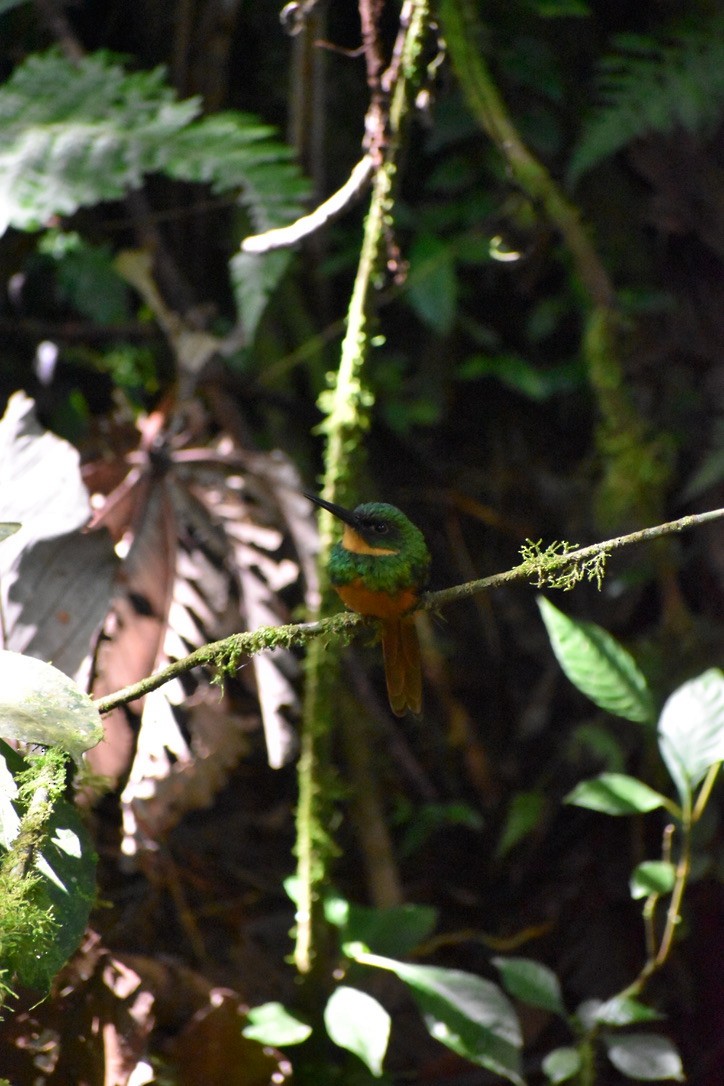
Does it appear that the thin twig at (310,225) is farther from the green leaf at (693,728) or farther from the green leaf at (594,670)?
the green leaf at (693,728)

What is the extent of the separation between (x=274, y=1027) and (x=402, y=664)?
52 cm

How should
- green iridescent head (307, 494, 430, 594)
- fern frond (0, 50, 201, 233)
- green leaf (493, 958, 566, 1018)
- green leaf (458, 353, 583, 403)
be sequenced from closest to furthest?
green iridescent head (307, 494, 430, 594) → green leaf (493, 958, 566, 1018) → fern frond (0, 50, 201, 233) → green leaf (458, 353, 583, 403)

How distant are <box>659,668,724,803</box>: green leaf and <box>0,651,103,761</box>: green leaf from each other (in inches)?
31.9

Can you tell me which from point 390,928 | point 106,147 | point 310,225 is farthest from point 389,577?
point 106,147

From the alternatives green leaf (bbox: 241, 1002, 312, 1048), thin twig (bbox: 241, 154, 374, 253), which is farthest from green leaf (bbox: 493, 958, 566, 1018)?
thin twig (bbox: 241, 154, 374, 253)

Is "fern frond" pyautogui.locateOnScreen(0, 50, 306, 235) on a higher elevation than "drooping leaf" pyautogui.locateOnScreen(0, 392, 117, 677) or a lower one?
higher

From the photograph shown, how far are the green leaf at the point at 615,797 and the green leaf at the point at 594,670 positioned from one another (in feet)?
0.42

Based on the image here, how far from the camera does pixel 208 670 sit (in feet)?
4.86

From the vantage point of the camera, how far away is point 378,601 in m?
1.10

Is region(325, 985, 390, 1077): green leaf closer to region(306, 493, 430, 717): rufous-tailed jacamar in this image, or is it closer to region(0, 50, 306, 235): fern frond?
region(306, 493, 430, 717): rufous-tailed jacamar

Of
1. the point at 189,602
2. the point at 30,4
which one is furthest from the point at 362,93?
the point at 189,602

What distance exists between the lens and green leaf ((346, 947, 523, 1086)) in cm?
128

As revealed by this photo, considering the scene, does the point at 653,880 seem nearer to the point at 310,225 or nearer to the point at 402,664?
the point at 402,664

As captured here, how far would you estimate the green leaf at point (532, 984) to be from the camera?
4.61 feet
